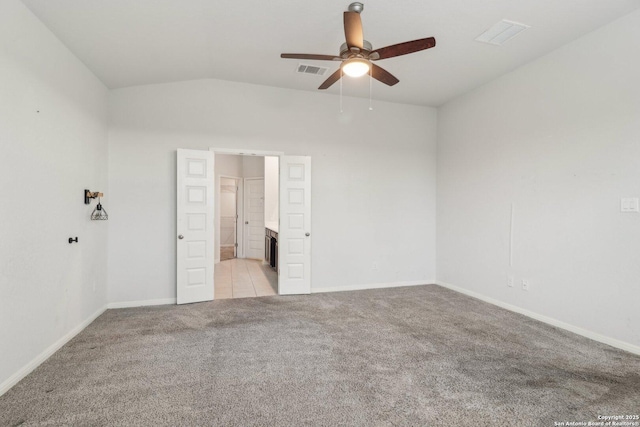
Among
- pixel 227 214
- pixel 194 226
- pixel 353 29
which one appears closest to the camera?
A: pixel 353 29

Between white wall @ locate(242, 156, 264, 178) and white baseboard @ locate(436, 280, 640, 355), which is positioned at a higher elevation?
white wall @ locate(242, 156, 264, 178)

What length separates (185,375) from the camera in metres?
2.36

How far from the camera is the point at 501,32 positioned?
3.03m

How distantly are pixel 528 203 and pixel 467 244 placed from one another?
1.15 metres

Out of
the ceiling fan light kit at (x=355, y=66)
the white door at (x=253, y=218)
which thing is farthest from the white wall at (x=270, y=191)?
the ceiling fan light kit at (x=355, y=66)

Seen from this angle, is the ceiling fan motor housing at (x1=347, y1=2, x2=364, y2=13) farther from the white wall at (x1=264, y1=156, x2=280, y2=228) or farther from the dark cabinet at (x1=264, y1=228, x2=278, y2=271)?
the white wall at (x1=264, y1=156, x2=280, y2=228)

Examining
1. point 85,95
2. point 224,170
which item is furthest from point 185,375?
point 224,170

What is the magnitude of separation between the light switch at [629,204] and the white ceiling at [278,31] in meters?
1.69

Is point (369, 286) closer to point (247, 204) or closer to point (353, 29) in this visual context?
point (353, 29)

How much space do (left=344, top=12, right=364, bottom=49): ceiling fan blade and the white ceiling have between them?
579 millimetres

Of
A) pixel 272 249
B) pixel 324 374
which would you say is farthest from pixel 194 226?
pixel 324 374

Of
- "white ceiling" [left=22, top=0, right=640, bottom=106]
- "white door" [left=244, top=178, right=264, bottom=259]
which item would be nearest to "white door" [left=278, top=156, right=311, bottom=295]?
"white ceiling" [left=22, top=0, right=640, bottom=106]

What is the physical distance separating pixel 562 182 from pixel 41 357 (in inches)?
209

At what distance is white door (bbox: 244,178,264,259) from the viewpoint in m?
8.15
